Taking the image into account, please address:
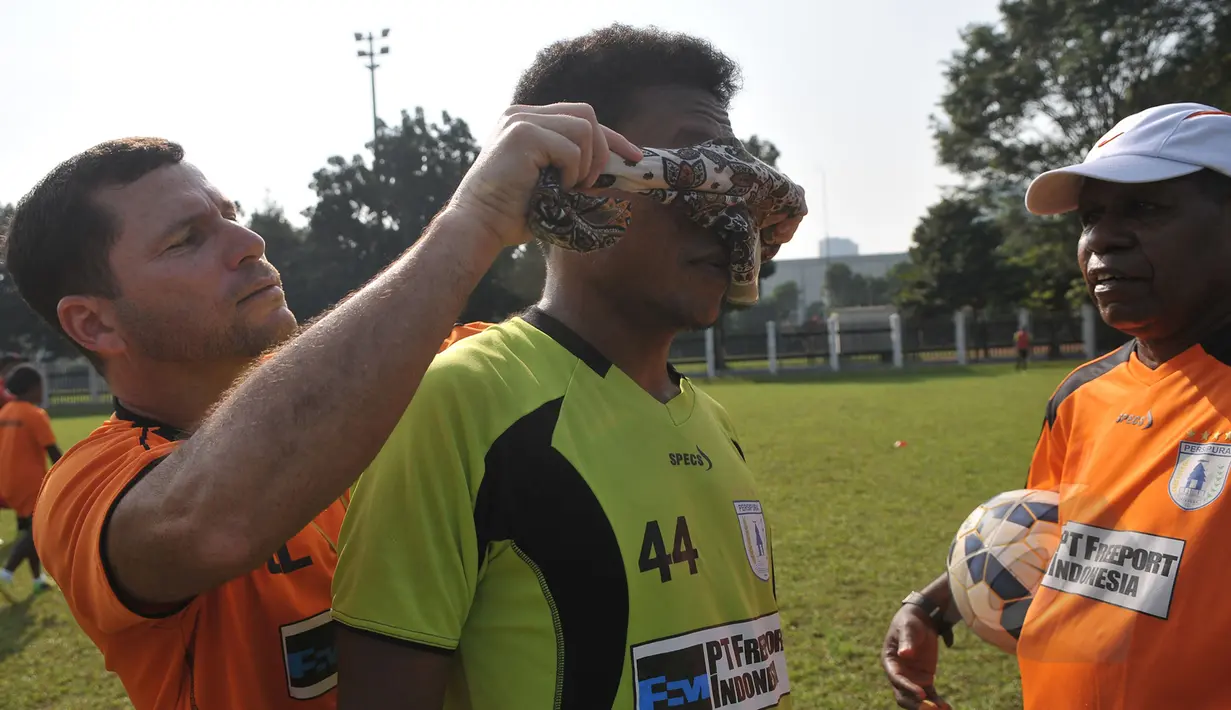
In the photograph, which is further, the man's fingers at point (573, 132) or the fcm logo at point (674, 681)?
the fcm logo at point (674, 681)

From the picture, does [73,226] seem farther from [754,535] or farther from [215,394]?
[754,535]

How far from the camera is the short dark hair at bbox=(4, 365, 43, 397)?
872 centimetres

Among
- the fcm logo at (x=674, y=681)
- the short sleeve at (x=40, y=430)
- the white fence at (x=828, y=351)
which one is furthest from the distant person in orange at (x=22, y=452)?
the white fence at (x=828, y=351)

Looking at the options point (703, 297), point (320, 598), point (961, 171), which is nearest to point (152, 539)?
point (320, 598)

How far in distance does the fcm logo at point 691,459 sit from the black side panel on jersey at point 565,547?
0.30 meters

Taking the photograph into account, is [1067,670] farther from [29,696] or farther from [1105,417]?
[29,696]

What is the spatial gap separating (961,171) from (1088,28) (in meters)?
8.00

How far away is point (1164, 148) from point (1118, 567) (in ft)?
3.74

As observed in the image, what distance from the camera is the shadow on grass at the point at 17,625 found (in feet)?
21.1

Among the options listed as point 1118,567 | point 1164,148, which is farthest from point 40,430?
point 1164,148

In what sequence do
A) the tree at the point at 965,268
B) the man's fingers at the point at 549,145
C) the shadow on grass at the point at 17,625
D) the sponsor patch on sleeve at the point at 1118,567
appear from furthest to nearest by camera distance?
1. the tree at the point at 965,268
2. the shadow on grass at the point at 17,625
3. the sponsor patch on sleeve at the point at 1118,567
4. the man's fingers at the point at 549,145

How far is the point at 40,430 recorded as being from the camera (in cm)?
862

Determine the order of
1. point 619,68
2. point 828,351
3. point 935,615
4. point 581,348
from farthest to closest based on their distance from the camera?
point 828,351, point 935,615, point 619,68, point 581,348

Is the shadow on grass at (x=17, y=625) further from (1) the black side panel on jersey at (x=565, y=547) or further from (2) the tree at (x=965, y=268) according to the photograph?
(2) the tree at (x=965, y=268)
